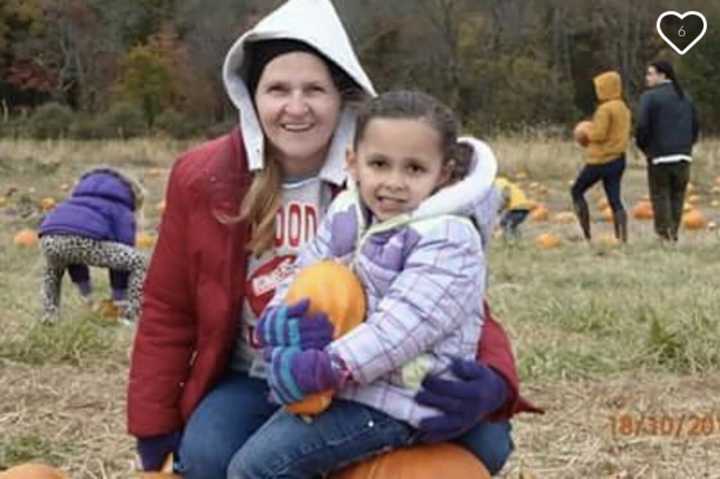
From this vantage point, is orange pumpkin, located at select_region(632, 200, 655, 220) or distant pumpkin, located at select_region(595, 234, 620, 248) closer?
distant pumpkin, located at select_region(595, 234, 620, 248)

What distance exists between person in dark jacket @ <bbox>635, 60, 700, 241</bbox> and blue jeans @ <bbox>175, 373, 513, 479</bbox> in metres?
7.10

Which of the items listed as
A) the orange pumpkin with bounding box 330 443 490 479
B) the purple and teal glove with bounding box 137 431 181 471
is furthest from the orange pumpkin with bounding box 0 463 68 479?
the orange pumpkin with bounding box 330 443 490 479

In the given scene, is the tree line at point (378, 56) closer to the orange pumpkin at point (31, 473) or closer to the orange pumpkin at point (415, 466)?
the orange pumpkin at point (31, 473)

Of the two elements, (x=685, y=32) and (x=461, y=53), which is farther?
(x=461, y=53)

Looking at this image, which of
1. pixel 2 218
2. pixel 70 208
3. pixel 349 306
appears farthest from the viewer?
pixel 2 218

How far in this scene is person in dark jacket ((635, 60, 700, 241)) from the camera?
31.8ft

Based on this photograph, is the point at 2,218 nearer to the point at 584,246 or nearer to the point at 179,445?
the point at 584,246

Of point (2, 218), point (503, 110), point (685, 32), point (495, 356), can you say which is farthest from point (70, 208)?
point (503, 110)

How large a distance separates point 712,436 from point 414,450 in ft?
5.69

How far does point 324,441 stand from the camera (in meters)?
2.50

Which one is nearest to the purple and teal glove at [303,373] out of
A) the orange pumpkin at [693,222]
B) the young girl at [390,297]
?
the young girl at [390,297]

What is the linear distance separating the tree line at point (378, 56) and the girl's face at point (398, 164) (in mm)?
22202

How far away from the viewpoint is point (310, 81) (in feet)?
9.41

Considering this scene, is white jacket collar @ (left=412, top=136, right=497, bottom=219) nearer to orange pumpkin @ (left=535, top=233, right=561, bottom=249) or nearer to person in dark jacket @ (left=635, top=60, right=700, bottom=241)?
orange pumpkin @ (left=535, top=233, right=561, bottom=249)
